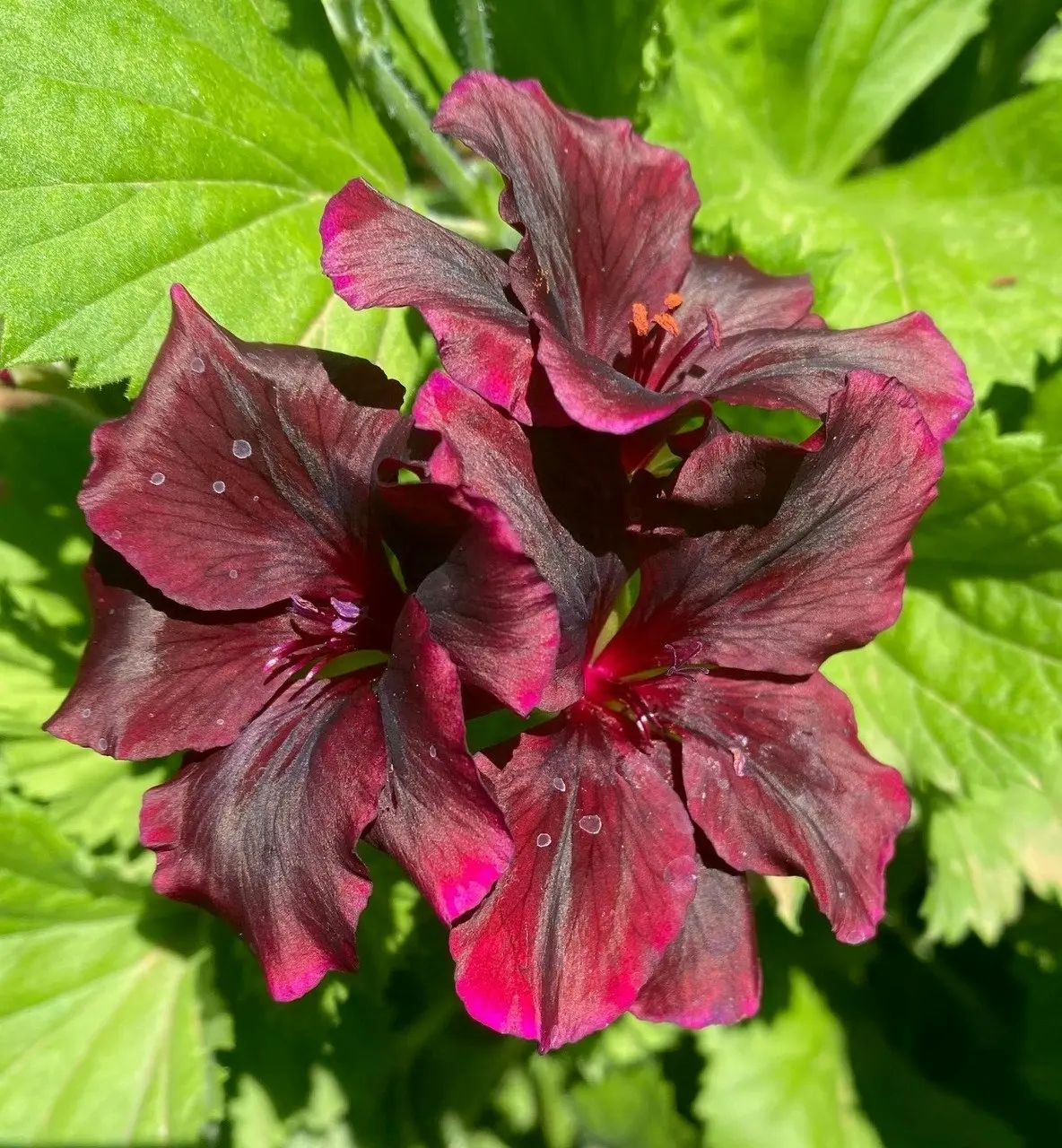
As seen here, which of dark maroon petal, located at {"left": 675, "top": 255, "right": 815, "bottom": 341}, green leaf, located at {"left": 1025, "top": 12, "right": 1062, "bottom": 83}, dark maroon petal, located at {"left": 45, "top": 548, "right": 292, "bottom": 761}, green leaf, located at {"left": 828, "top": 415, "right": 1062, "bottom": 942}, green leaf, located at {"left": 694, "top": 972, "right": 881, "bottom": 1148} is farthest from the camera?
green leaf, located at {"left": 694, "top": 972, "right": 881, "bottom": 1148}

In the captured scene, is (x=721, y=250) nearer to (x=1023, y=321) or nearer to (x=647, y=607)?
(x=1023, y=321)

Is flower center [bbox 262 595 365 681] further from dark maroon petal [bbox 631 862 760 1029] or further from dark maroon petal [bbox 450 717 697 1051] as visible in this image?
dark maroon petal [bbox 631 862 760 1029]

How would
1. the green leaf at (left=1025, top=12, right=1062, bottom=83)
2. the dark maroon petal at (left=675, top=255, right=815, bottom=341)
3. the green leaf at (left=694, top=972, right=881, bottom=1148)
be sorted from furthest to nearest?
1. the green leaf at (left=694, top=972, right=881, bottom=1148)
2. the green leaf at (left=1025, top=12, right=1062, bottom=83)
3. the dark maroon petal at (left=675, top=255, right=815, bottom=341)

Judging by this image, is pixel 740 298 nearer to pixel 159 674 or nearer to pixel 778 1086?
pixel 159 674

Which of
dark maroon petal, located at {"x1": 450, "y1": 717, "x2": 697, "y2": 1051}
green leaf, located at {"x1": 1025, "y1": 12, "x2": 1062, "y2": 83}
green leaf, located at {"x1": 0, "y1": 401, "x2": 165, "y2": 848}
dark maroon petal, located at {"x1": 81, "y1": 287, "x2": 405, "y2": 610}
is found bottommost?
green leaf, located at {"x1": 0, "y1": 401, "x2": 165, "y2": 848}

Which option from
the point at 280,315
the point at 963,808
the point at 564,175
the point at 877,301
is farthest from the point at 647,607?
the point at 963,808

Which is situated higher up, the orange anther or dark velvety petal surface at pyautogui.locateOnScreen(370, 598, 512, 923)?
the orange anther

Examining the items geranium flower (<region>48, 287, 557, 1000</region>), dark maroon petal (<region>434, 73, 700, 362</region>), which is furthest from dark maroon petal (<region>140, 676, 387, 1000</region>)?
dark maroon petal (<region>434, 73, 700, 362</region>)

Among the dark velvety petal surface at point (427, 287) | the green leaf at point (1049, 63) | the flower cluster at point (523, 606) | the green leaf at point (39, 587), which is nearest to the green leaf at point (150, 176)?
the flower cluster at point (523, 606)
